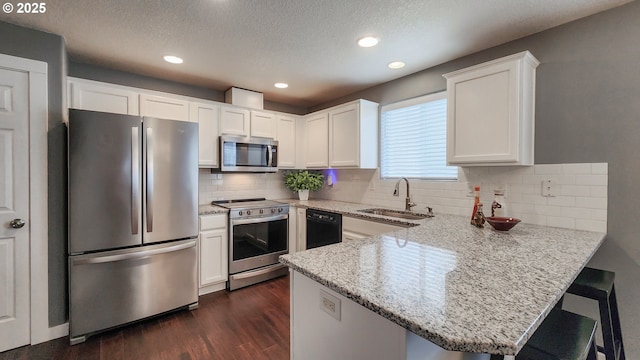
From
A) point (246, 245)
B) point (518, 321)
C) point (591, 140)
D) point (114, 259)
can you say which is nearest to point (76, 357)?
point (114, 259)

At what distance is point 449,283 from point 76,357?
2.54m

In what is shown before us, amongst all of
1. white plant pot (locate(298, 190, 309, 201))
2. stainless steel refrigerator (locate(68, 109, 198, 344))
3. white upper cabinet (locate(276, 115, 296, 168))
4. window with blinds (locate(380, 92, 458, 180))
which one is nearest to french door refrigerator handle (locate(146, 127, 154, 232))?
stainless steel refrigerator (locate(68, 109, 198, 344))

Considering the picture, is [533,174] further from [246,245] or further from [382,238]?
[246,245]

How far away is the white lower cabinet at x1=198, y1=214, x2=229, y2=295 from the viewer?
288 centimetres

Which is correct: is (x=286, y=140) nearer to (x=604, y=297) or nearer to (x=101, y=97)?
(x=101, y=97)

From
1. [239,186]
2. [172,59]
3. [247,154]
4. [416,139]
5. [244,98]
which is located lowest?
[239,186]

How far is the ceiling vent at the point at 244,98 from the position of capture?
3479 millimetres

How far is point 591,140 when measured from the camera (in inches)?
75.8

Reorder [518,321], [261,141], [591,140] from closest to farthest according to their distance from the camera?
[518,321], [591,140], [261,141]

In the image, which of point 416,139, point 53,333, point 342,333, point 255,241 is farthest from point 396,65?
point 53,333

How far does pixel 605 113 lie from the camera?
187cm

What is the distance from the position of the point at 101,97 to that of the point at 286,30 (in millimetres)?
1878

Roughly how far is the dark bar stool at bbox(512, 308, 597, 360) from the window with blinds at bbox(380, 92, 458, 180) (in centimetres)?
164

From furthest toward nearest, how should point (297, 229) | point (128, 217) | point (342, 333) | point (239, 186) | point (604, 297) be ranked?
point (239, 186)
point (297, 229)
point (128, 217)
point (604, 297)
point (342, 333)
